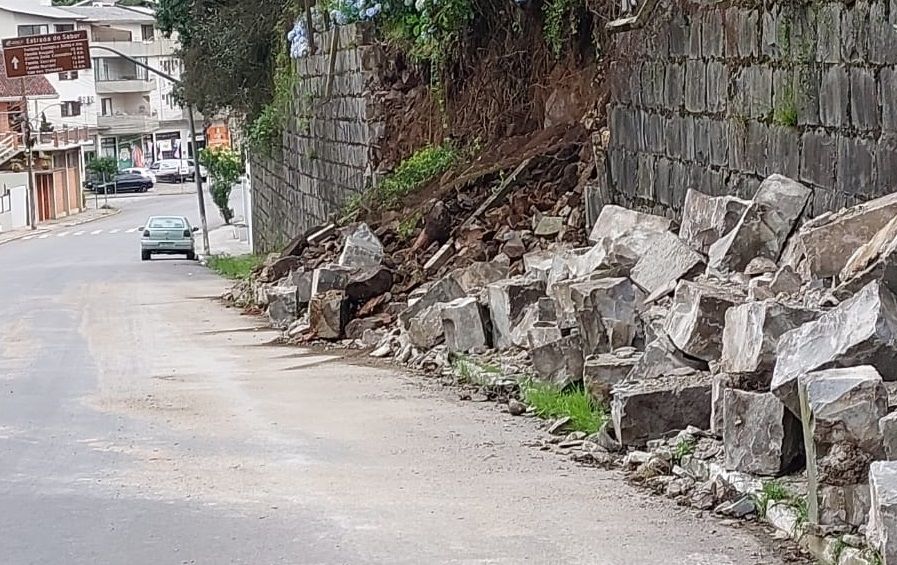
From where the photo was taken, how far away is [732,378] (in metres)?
7.43

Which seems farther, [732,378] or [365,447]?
[365,447]

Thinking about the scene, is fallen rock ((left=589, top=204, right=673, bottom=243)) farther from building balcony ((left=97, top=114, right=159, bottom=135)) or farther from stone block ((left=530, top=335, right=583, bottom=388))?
building balcony ((left=97, top=114, right=159, bottom=135))

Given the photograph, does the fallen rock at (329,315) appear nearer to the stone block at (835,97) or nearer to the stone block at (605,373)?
the stone block at (605,373)

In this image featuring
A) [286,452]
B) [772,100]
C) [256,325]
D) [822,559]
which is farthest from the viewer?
[256,325]

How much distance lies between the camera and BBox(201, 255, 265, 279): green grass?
32.7 metres

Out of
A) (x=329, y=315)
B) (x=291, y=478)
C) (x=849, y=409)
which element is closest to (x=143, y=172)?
(x=329, y=315)

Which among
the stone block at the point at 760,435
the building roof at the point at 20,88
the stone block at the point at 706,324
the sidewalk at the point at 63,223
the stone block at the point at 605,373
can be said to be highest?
the building roof at the point at 20,88

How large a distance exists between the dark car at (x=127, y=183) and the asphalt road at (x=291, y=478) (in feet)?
241

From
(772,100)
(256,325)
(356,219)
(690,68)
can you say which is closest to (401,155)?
(356,219)

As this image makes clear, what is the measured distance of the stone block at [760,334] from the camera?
7242mm

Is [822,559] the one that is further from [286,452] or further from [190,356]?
[190,356]

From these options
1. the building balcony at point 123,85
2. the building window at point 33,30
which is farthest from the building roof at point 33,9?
the building balcony at point 123,85

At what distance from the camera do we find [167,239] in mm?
44562

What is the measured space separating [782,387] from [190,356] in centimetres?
1016
